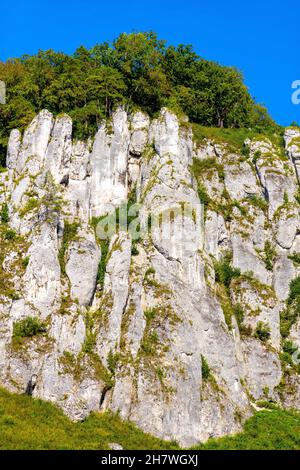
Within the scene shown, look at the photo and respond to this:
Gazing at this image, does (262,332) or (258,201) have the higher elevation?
(258,201)

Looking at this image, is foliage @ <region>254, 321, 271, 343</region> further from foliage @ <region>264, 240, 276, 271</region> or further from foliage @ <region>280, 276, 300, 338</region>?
foliage @ <region>264, 240, 276, 271</region>

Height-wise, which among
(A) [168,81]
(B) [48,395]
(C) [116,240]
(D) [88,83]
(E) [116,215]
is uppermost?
(A) [168,81]

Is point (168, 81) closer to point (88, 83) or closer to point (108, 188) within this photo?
point (88, 83)

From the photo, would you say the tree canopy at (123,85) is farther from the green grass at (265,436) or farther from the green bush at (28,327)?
the green grass at (265,436)

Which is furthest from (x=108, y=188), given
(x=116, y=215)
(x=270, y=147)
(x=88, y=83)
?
(x=270, y=147)

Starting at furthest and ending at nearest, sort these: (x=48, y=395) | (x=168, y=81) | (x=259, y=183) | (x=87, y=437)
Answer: (x=168, y=81), (x=259, y=183), (x=48, y=395), (x=87, y=437)

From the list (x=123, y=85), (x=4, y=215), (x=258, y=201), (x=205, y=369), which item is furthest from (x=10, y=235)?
(x=258, y=201)

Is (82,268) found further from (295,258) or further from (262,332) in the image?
(295,258)
